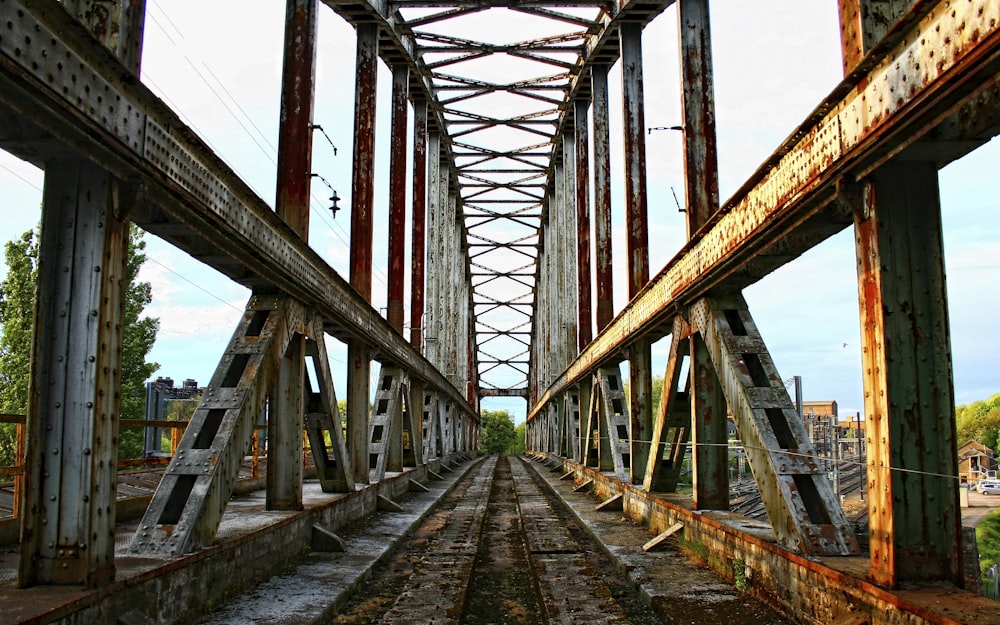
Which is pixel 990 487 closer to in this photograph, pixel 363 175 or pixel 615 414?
pixel 615 414

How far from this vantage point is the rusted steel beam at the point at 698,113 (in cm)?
917

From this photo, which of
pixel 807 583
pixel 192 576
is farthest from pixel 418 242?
pixel 807 583

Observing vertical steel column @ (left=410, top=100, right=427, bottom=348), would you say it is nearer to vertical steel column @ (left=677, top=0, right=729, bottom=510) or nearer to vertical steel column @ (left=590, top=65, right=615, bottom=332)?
vertical steel column @ (left=590, top=65, right=615, bottom=332)

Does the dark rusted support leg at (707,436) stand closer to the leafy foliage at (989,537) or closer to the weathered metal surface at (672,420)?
the weathered metal surface at (672,420)

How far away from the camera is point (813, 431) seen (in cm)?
3912

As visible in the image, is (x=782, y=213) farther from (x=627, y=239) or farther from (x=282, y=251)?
(x=627, y=239)

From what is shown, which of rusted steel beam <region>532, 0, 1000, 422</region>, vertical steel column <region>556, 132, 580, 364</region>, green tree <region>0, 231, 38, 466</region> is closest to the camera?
rusted steel beam <region>532, 0, 1000, 422</region>

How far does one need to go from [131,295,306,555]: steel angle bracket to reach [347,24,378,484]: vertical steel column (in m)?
4.05

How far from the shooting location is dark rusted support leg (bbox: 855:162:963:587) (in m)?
3.79

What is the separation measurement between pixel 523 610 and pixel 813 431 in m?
37.5

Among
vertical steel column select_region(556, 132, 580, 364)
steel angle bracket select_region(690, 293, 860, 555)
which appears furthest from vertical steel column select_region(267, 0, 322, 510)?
vertical steel column select_region(556, 132, 580, 364)

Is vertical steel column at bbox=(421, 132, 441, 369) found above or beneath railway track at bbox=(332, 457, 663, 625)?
above

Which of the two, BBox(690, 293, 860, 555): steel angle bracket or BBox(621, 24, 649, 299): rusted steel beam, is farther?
BBox(621, 24, 649, 299): rusted steel beam

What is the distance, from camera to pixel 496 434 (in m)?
95.6
